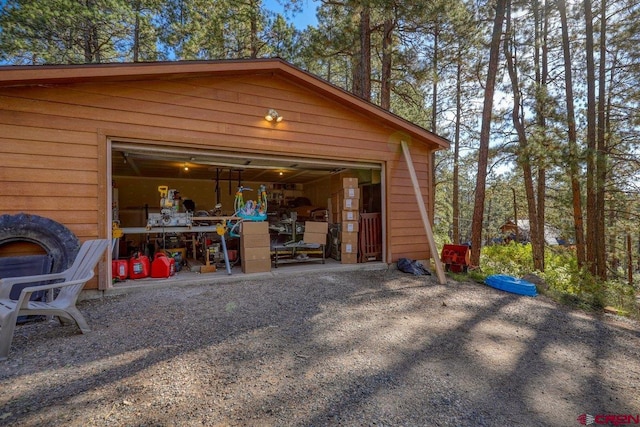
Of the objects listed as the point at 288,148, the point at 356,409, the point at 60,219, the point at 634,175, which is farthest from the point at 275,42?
the point at 634,175

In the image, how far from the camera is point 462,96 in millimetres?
11805

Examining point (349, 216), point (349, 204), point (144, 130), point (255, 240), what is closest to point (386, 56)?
point (349, 204)

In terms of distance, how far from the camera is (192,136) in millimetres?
4254

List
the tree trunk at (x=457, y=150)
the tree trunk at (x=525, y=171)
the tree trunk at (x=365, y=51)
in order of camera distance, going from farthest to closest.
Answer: the tree trunk at (x=457, y=150), the tree trunk at (x=525, y=171), the tree trunk at (x=365, y=51)

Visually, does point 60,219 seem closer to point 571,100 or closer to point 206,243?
point 206,243

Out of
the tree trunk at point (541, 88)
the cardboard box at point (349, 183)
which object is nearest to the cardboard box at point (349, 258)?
the cardboard box at point (349, 183)

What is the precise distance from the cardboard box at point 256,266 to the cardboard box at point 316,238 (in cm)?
120

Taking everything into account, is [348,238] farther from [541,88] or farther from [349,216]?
[541,88]

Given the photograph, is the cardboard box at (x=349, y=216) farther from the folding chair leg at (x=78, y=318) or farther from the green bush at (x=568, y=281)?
the folding chair leg at (x=78, y=318)

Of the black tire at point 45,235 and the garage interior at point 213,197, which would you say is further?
the garage interior at point 213,197

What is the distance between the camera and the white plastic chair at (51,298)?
219cm

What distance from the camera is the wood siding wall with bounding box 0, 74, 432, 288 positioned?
3414mm
